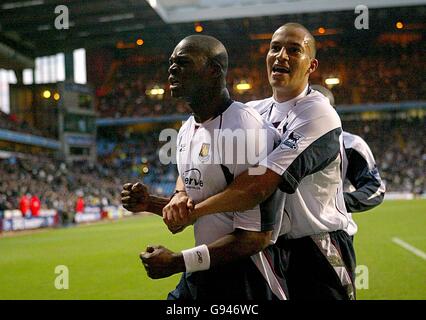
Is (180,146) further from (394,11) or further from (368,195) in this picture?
(394,11)

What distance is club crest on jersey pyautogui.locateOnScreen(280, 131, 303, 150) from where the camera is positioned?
1.69 meters

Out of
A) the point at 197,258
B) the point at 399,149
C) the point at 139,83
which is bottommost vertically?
the point at 197,258

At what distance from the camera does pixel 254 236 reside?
5.34 feet

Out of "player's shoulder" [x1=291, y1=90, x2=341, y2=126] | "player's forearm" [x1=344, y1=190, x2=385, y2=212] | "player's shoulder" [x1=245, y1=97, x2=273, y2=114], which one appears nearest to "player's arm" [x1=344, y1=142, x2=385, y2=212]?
"player's forearm" [x1=344, y1=190, x2=385, y2=212]

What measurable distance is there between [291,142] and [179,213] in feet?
1.53

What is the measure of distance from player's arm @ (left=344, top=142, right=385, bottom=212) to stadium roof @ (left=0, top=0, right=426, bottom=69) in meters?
6.00

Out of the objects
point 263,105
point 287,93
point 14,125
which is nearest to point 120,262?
point 263,105

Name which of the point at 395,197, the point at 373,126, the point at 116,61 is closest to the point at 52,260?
the point at 116,61

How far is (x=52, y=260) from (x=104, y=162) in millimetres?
15209

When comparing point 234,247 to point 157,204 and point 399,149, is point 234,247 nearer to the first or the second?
point 157,204

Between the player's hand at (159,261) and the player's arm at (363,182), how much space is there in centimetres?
127

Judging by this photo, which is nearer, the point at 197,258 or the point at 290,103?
the point at 197,258

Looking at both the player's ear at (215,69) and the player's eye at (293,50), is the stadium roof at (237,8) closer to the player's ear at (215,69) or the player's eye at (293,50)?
the player's eye at (293,50)

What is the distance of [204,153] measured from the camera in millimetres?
1691
